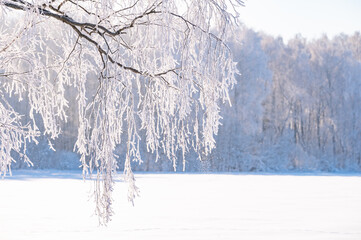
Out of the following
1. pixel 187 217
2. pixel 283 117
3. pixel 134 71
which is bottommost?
pixel 187 217

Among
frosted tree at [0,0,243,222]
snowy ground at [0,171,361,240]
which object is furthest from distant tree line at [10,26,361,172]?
frosted tree at [0,0,243,222]

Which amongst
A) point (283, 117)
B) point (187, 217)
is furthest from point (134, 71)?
point (283, 117)

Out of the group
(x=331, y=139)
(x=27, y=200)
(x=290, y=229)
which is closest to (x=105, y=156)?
(x=290, y=229)

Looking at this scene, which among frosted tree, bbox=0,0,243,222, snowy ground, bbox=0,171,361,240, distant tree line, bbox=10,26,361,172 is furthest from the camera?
distant tree line, bbox=10,26,361,172

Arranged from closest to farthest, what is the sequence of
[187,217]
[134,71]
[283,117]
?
[134,71]
[187,217]
[283,117]

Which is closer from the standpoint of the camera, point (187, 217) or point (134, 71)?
point (134, 71)

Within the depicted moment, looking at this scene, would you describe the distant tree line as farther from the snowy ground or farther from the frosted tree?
the frosted tree

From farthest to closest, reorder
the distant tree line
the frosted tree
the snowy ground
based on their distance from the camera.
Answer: the distant tree line < the snowy ground < the frosted tree

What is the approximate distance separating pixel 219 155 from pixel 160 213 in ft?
53.1

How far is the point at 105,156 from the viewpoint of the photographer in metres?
2.86

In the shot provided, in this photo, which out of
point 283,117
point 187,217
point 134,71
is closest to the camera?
point 134,71

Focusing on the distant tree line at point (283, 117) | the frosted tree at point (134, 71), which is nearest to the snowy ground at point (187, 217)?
the frosted tree at point (134, 71)

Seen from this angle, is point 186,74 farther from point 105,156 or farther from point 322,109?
point 322,109

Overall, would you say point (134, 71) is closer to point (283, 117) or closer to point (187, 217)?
point (187, 217)
